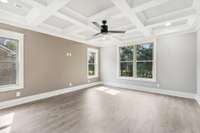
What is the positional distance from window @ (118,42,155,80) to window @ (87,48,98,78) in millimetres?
1571

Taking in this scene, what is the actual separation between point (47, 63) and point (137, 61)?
4.41 m

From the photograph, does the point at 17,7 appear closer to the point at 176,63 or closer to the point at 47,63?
the point at 47,63

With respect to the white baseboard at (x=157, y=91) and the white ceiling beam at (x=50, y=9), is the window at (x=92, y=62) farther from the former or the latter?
the white ceiling beam at (x=50, y=9)

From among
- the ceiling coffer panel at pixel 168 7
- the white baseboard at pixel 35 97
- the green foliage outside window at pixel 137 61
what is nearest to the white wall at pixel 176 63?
the green foliage outside window at pixel 137 61

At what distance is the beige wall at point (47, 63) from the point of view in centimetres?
382

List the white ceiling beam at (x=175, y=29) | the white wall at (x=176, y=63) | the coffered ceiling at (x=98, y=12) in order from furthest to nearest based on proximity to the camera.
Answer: the white wall at (x=176, y=63)
the white ceiling beam at (x=175, y=29)
the coffered ceiling at (x=98, y=12)

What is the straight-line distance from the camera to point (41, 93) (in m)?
4.23

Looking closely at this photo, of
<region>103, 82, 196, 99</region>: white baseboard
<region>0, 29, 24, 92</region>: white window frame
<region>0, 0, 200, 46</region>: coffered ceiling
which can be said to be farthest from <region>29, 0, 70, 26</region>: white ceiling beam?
<region>103, 82, 196, 99</region>: white baseboard

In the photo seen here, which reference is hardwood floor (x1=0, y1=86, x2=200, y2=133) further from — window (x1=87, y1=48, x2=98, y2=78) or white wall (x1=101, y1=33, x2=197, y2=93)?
window (x1=87, y1=48, x2=98, y2=78)

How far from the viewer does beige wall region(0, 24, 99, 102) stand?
3818 millimetres

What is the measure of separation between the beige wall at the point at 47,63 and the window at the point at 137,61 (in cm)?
244

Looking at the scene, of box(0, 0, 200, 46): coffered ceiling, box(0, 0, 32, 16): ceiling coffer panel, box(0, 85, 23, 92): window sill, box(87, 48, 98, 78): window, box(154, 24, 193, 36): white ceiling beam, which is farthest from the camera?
box(87, 48, 98, 78): window

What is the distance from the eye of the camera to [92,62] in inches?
270

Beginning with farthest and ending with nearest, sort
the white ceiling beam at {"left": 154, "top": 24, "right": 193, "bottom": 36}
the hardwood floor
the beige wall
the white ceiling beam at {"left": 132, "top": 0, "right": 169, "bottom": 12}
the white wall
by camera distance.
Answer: the white wall → the white ceiling beam at {"left": 154, "top": 24, "right": 193, "bottom": 36} → the beige wall → the white ceiling beam at {"left": 132, "top": 0, "right": 169, "bottom": 12} → the hardwood floor
